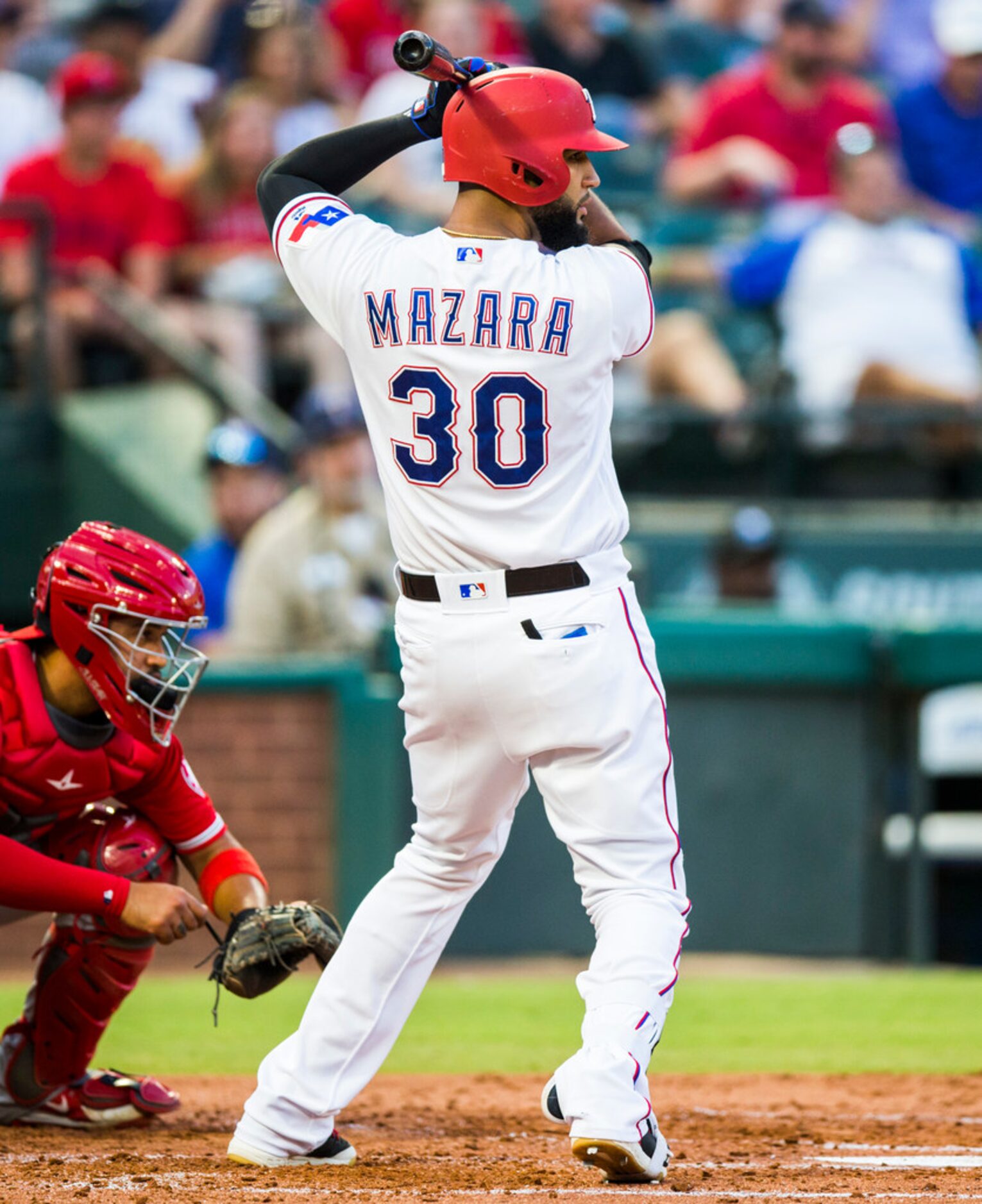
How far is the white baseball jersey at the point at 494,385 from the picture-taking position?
3.30 metres

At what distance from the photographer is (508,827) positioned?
355cm

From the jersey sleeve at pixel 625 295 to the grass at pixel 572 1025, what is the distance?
2.25m

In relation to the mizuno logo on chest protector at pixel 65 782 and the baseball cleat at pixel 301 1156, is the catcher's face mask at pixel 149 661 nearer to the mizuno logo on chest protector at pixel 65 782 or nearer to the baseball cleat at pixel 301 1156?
the mizuno logo on chest protector at pixel 65 782

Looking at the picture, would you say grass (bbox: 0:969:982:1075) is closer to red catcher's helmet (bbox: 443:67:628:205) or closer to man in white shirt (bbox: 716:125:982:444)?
red catcher's helmet (bbox: 443:67:628:205)

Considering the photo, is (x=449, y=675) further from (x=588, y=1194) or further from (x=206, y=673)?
(x=206, y=673)

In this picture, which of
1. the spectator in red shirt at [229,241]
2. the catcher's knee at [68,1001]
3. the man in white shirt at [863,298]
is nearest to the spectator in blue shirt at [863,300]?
the man in white shirt at [863,298]

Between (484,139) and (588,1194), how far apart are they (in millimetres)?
1870

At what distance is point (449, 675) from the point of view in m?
3.32

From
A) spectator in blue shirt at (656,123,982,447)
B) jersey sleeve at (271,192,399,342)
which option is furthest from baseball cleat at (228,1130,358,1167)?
spectator in blue shirt at (656,123,982,447)

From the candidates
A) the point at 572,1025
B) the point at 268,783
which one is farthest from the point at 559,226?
the point at 268,783

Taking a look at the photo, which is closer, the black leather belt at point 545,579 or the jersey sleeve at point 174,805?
the black leather belt at point 545,579

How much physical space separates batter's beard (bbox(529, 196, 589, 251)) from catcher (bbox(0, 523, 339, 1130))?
0.99 meters

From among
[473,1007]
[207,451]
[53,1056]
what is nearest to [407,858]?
[53,1056]

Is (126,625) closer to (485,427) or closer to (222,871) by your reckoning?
(222,871)
